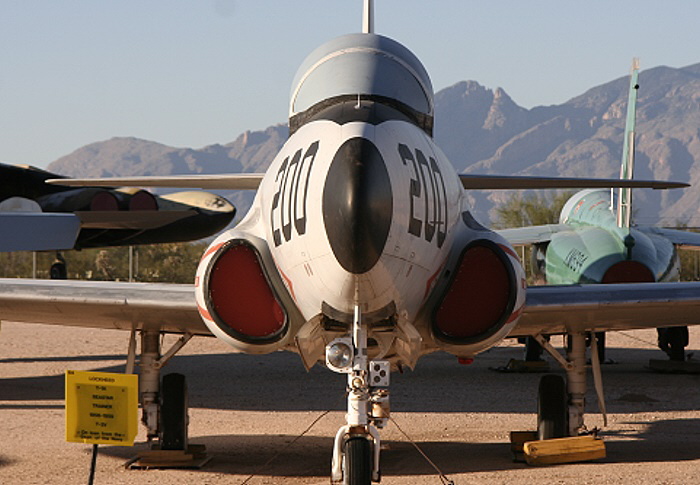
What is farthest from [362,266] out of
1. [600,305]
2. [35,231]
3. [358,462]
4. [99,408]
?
[35,231]

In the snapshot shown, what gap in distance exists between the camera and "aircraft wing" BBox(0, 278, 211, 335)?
8.10m

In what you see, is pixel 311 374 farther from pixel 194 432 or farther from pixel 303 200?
pixel 303 200

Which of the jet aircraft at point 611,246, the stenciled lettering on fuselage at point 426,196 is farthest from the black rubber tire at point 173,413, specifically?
the jet aircraft at point 611,246

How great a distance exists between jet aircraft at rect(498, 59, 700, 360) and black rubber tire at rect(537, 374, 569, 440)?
25.4 ft

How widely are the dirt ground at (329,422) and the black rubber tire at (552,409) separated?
16.6 inches

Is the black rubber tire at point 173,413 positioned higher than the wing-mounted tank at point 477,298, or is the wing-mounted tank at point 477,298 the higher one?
the wing-mounted tank at point 477,298

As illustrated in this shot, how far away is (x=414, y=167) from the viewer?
19.4 ft

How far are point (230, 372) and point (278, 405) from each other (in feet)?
12.9

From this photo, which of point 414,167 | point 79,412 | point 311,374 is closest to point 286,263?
point 414,167

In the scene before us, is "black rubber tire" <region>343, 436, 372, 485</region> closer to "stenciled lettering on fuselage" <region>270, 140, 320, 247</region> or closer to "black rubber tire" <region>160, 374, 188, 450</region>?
"stenciled lettering on fuselage" <region>270, 140, 320, 247</region>

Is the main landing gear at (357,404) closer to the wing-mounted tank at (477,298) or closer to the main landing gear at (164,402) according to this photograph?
the wing-mounted tank at (477,298)

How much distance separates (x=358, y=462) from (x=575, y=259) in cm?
1241

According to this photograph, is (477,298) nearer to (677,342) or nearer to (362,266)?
(362,266)

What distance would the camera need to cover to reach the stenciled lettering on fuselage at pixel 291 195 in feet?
18.9
